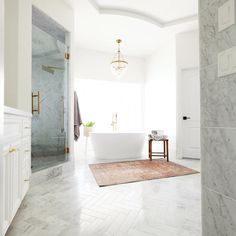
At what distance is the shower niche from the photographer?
2.63 metres

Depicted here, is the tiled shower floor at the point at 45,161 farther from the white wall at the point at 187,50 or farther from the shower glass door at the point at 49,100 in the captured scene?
the white wall at the point at 187,50

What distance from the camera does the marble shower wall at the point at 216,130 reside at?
0.83 meters

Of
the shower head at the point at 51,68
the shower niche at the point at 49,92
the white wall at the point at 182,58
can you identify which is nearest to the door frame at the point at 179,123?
the white wall at the point at 182,58

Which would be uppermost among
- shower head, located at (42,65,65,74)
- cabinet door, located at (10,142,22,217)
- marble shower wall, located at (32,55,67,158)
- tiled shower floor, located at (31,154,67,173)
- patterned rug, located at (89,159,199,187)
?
shower head, located at (42,65,65,74)

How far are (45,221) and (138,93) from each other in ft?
14.7

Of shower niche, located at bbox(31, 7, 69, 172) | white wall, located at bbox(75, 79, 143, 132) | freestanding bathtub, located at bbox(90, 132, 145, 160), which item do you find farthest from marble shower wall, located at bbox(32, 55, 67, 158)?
white wall, located at bbox(75, 79, 143, 132)

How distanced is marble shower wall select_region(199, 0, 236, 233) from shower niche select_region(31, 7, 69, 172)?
2.16 meters

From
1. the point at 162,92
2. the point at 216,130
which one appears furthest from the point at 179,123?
the point at 216,130

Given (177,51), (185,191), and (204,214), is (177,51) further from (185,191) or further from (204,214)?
(204,214)

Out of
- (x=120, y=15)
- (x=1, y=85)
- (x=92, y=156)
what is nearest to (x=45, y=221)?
(x=1, y=85)

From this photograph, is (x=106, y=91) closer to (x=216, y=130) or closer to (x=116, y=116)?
(x=116, y=116)

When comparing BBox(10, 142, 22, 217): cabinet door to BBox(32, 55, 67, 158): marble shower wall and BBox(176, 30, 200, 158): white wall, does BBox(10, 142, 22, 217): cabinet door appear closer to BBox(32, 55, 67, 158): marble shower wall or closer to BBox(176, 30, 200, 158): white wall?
BBox(32, 55, 67, 158): marble shower wall

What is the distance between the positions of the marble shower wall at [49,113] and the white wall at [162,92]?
7.99 ft

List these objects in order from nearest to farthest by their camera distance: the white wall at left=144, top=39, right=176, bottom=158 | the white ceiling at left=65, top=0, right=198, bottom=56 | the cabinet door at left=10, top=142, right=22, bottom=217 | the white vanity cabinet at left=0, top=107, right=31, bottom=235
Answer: the white vanity cabinet at left=0, top=107, right=31, bottom=235 → the cabinet door at left=10, top=142, right=22, bottom=217 → the white ceiling at left=65, top=0, right=198, bottom=56 → the white wall at left=144, top=39, right=176, bottom=158
